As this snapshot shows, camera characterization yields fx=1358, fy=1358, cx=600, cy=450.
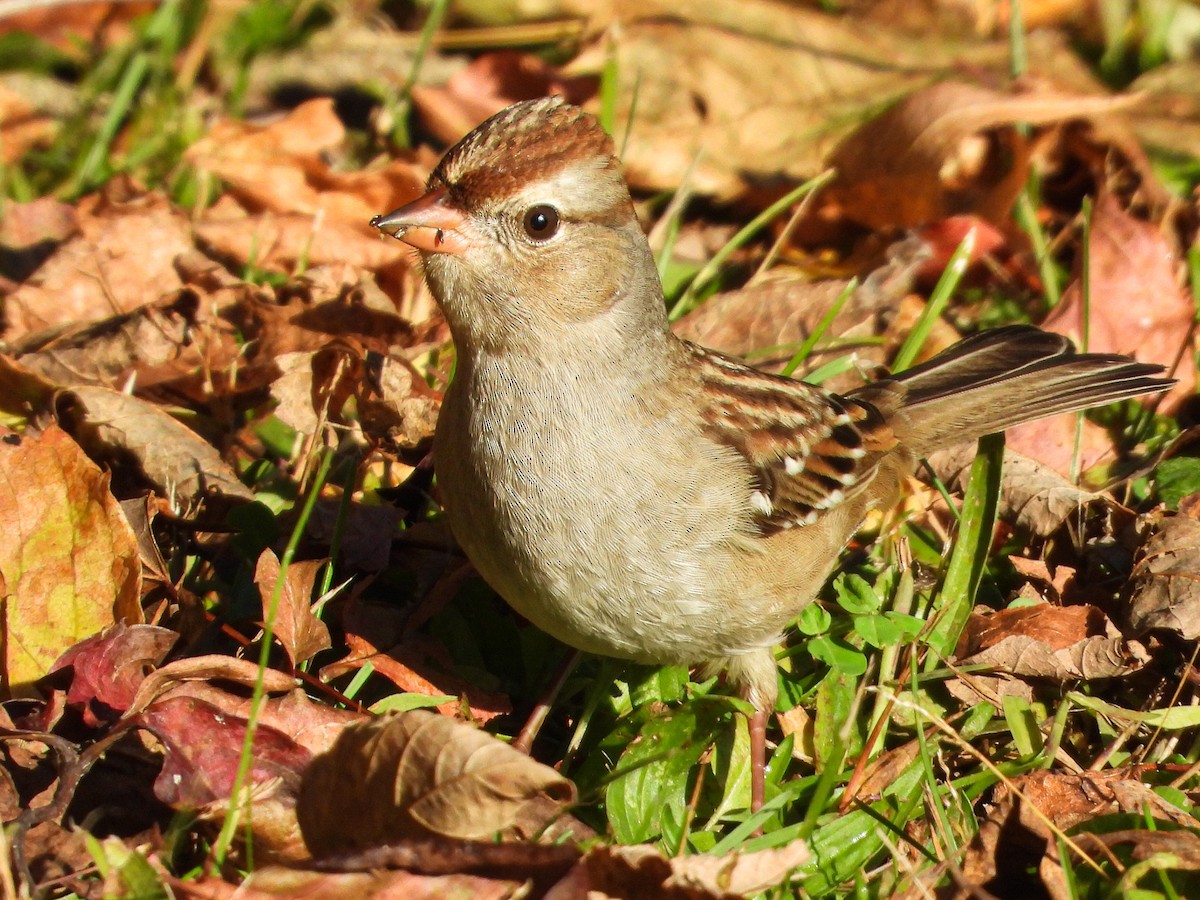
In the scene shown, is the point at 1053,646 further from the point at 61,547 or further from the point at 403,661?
the point at 61,547

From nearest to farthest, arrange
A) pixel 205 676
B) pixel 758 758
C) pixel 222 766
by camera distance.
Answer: pixel 222 766, pixel 205 676, pixel 758 758

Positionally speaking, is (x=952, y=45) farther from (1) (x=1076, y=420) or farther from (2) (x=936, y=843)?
(2) (x=936, y=843)

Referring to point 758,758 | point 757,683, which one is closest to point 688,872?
point 758,758

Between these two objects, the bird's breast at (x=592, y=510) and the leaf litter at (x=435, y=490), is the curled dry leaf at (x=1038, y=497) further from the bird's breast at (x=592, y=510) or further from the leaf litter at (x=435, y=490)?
the bird's breast at (x=592, y=510)

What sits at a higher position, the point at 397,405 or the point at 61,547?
the point at 397,405

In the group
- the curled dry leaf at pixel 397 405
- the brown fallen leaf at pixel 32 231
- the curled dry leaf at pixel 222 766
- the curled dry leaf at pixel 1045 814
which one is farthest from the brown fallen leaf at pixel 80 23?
the curled dry leaf at pixel 1045 814

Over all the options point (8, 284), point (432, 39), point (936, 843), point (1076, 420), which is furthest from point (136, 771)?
point (432, 39)

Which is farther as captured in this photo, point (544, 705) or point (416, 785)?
point (544, 705)
